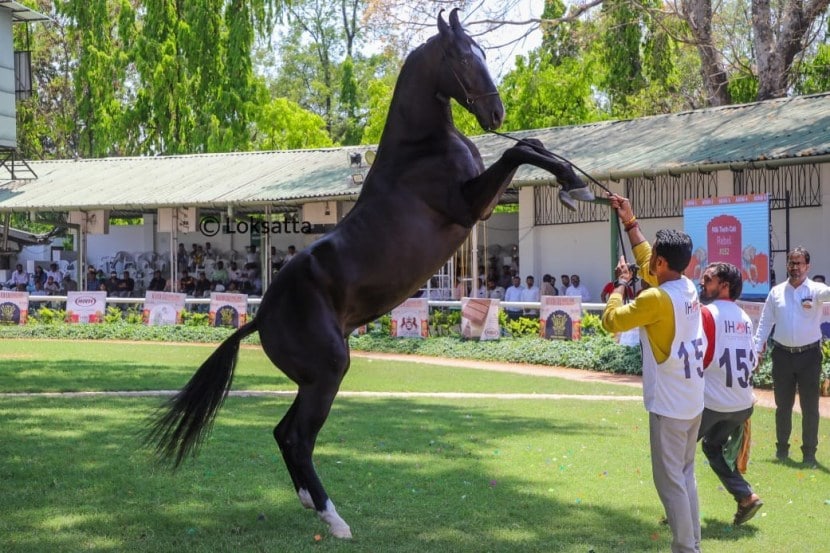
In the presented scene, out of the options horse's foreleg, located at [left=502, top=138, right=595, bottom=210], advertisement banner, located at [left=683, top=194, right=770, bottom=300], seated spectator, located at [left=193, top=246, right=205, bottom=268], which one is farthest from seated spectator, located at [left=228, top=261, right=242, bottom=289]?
horse's foreleg, located at [left=502, top=138, right=595, bottom=210]

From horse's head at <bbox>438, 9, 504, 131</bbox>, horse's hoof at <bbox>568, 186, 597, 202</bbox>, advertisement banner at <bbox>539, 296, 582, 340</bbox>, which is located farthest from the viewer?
advertisement banner at <bbox>539, 296, 582, 340</bbox>

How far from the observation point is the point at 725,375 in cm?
675

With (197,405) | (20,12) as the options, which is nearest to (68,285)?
(20,12)

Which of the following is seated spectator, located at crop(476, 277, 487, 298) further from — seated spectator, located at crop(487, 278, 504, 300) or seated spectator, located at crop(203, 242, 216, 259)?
seated spectator, located at crop(203, 242, 216, 259)

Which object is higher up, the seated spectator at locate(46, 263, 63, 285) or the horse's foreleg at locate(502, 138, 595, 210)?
the horse's foreleg at locate(502, 138, 595, 210)

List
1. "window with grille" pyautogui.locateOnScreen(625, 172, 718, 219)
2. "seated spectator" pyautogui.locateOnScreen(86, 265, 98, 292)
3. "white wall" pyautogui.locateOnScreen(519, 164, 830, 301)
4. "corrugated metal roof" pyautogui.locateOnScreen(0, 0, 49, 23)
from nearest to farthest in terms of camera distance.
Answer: "white wall" pyautogui.locateOnScreen(519, 164, 830, 301) < "corrugated metal roof" pyautogui.locateOnScreen(0, 0, 49, 23) < "window with grille" pyautogui.locateOnScreen(625, 172, 718, 219) < "seated spectator" pyautogui.locateOnScreen(86, 265, 98, 292)

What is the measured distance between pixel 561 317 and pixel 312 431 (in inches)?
541

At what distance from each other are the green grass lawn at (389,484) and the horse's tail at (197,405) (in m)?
0.48

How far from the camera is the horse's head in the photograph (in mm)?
5516

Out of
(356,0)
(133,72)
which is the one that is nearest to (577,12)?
(133,72)

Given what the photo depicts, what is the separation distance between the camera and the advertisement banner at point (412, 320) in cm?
2148

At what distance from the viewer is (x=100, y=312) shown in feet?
81.3

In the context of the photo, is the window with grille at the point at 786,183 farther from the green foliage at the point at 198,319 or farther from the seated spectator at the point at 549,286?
the green foliage at the point at 198,319

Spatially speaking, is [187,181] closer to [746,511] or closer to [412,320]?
[412,320]
